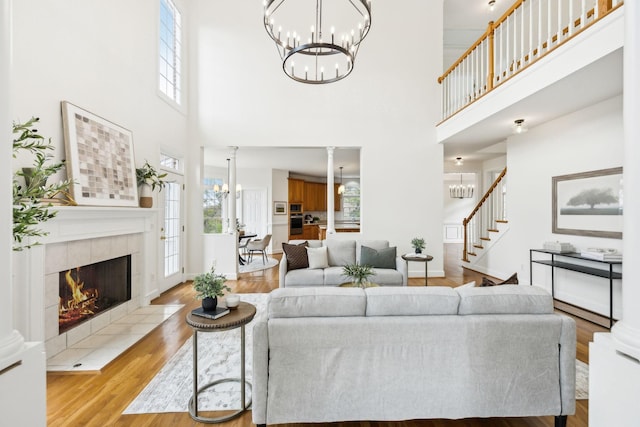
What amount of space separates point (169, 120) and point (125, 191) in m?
1.88

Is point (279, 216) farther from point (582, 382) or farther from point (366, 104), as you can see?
point (582, 382)

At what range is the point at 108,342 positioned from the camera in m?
3.12

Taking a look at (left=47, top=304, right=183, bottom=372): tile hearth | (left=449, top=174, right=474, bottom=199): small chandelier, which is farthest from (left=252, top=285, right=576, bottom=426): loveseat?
(left=449, top=174, right=474, bottom=199): small chandelier

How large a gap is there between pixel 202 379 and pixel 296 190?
805 cm

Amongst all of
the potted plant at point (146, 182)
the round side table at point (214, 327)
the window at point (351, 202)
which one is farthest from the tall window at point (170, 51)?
the window at point (351, 202)

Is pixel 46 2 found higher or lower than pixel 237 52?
lower

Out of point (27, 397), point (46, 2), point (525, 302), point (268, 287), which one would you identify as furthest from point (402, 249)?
point (46, 2)

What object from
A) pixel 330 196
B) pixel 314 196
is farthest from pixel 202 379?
pixel 314 196

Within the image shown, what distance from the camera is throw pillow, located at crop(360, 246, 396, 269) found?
456cm

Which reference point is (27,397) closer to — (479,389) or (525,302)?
(479,389)

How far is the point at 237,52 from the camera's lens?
5.88 m

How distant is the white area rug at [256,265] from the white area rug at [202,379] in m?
3.53

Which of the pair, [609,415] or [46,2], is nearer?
[609,415]

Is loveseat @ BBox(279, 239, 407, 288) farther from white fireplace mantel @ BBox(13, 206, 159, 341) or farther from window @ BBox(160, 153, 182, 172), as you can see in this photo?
window @ BBox(160, 153, 182, 172)
